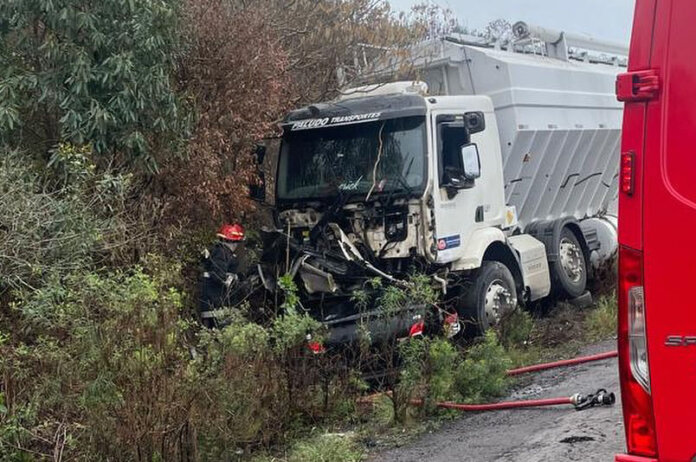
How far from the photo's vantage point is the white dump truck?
800 centimetres

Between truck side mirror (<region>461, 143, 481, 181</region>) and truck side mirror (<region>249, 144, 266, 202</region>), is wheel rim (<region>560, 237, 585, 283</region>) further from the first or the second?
truck side mirror (<region>249, 144, 266, 202</region>)

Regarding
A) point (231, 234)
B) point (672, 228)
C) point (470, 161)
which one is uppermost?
point (672, 228)

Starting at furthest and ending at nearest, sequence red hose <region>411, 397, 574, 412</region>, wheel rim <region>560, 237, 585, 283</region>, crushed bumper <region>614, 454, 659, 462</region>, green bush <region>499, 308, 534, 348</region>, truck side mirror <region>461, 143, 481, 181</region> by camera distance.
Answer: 1. wheel rim <region>560, 237, 585, 283</region>
2. truck side mirror <region>461, 143, 481, 181</region>
3. green bush <region>499, 308, 534, 348</region>
4. red hose <region>411, 397, 574, 412</region>
5. crushed bumper <region>614, 454, 659, 462</region>

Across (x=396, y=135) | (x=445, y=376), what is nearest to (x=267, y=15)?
(x=396, y=135)

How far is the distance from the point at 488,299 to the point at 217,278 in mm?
2973

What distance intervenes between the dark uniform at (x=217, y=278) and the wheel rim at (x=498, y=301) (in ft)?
9.09

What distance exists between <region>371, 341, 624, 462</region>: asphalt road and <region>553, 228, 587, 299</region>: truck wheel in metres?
4.08

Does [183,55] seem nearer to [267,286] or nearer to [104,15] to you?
[104,15]

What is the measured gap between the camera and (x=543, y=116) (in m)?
10.0

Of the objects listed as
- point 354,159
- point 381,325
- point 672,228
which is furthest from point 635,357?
point 354,159

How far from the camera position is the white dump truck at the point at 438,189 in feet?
26.2

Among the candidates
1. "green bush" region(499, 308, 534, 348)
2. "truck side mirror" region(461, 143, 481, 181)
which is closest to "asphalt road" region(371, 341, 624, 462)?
"green bush" region(499, 308, 534, 348)

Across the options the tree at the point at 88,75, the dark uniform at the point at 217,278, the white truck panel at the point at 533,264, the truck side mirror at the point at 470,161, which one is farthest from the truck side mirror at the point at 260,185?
the white truck panel at the point at 533,264

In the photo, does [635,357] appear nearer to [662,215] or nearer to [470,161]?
[662,215]
